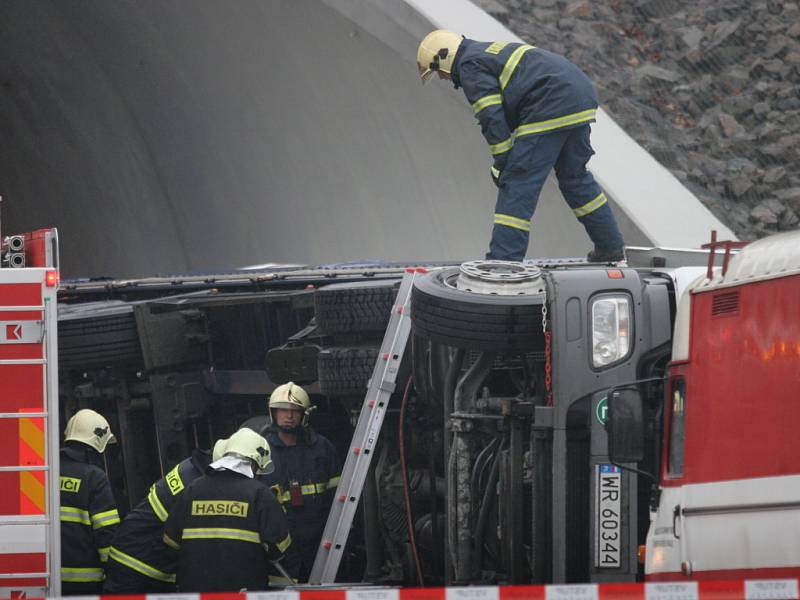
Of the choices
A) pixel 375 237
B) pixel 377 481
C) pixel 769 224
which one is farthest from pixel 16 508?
pixel 375 237

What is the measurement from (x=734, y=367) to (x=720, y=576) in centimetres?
68

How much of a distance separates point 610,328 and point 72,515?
2712mm

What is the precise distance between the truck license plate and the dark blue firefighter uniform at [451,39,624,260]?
9.26ft

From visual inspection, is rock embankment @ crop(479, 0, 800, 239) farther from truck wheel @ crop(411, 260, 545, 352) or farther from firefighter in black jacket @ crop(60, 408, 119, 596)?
firefighter in black jacket @ crop(60, 408, 119, 596)

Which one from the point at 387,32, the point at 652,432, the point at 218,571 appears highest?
the point at 387,32

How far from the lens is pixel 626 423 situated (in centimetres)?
A: 493

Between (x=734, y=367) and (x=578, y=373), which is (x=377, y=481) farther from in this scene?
(x=734, y=367)

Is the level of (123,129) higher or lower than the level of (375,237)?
higher

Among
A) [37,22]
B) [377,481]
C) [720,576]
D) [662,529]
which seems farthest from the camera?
[37,22]

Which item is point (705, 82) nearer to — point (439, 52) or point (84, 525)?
point (439, 52)

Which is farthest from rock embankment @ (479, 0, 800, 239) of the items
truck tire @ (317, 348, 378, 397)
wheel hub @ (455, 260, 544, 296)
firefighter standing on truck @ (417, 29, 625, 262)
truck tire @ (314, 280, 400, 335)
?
wheel hub @ (455, 260, 544, 296)

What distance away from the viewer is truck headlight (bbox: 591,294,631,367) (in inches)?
226

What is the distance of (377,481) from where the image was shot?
7.31 metres

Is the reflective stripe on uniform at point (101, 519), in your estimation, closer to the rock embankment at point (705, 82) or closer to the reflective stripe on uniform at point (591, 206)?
the reflective stripe on uniform at point (591, 206)
